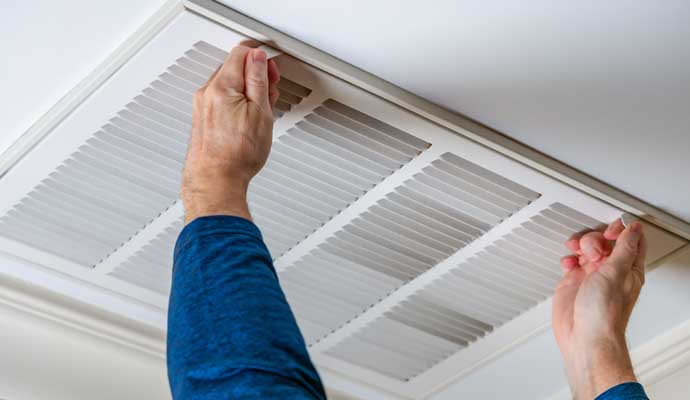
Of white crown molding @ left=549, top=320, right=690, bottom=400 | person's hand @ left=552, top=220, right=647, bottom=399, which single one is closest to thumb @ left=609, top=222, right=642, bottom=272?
person's hand @ left=552, top=220, right=647, bottom=399

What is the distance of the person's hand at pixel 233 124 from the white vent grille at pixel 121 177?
59mm

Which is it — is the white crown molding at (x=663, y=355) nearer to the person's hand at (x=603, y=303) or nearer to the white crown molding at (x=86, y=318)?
the person's hand at (x=603, y=303)

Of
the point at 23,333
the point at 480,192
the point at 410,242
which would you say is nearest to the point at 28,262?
the point at 23,333

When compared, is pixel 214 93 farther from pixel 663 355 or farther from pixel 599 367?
pixel 663 355

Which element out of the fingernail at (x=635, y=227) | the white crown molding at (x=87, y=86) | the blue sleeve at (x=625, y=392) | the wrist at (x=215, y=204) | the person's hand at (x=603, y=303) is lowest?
the blue sleeve at (x=625, y=392)

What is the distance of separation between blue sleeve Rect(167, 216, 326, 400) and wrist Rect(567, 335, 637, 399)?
0.87 metres

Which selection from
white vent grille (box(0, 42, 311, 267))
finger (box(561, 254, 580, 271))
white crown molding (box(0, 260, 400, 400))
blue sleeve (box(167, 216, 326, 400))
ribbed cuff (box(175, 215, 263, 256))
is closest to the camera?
blue sleeve (box(167, 216, 326, 400))

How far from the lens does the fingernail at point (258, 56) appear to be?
1.46m

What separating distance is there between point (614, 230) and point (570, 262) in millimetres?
114

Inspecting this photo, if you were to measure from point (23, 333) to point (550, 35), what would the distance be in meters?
1.26

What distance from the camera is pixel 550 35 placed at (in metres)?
1.45

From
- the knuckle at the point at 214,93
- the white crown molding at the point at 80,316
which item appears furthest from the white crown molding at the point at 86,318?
the knuckle at the point at 214,93

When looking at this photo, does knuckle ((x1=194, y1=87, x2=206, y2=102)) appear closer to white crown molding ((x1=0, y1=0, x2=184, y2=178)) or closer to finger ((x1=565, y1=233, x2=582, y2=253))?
white crown molding ((x1=0, y1=0, x2=184, y2=178))

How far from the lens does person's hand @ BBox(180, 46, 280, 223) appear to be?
1.33 metres
